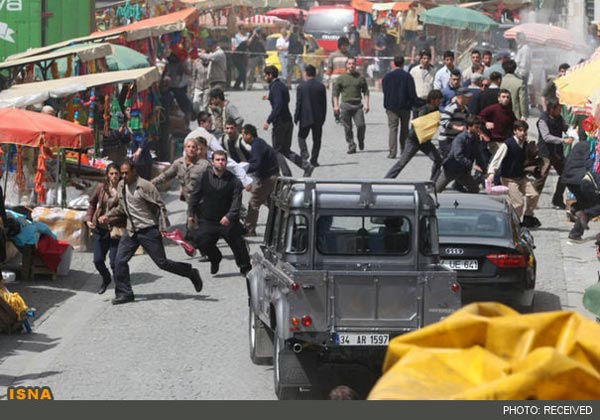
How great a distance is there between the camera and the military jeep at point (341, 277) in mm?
11156

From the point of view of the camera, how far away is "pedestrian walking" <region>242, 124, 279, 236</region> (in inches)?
770

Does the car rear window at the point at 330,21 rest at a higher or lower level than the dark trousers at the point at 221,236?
higher

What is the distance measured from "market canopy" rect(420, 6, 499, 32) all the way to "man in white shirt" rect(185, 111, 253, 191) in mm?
20082

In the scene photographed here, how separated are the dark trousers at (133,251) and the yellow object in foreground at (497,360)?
389 inches

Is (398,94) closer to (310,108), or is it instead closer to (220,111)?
(310,108)

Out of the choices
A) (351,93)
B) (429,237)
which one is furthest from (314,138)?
(429,237)

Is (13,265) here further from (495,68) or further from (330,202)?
(495,68)

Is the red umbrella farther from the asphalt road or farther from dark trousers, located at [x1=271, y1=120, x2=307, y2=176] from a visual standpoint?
the asphalt road

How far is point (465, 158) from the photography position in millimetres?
20484

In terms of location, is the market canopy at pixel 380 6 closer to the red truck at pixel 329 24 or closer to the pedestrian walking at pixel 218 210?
the red truck at pixel 329 24

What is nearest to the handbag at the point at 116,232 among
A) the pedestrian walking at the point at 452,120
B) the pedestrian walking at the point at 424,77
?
the pedestrian walking at the point at 452,120

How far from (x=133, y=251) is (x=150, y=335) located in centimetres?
186

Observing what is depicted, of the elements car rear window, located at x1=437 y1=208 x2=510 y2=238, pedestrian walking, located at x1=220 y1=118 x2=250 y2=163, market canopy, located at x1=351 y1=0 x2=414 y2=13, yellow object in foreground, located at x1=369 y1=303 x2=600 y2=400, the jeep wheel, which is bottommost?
the jeep wheel

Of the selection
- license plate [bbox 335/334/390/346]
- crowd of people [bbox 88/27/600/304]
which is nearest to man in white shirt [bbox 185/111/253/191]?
crowd of people [bbox 88/27/600/304]
